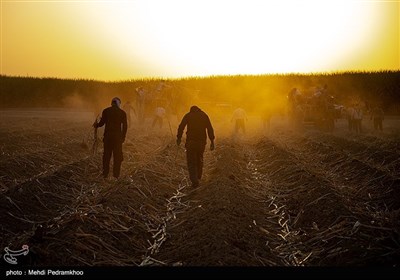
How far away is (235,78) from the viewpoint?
2295 inches

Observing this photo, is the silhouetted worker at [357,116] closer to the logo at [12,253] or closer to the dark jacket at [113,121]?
the dark jacket at [113,121]

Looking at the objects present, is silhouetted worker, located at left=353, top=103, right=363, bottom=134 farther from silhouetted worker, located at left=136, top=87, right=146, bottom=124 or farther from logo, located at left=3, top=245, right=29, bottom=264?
logo, located at left=3, top=245, right=29, bottom=264

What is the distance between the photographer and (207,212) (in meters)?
8.91

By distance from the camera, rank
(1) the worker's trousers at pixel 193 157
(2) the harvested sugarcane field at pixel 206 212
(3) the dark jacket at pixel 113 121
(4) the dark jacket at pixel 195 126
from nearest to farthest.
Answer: (2) the harvested sugarcane field at pixel 206 212
(1) the worker's trousers at pixel 193 157
(4) the dark jacket at pixel 195 126
(3) the dark jacket at pixel 113 121

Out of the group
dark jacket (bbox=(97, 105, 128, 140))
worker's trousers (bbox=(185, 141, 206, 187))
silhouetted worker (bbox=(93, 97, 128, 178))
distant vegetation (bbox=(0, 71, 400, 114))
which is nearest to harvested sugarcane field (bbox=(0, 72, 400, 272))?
worker's trousers (bbox=(185, 141, 206, 187))

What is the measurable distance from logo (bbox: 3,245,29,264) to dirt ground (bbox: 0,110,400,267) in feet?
0.42

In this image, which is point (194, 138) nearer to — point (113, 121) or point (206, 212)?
point (113, 121)

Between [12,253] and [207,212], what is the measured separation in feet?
11.5

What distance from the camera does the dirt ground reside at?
686 cm

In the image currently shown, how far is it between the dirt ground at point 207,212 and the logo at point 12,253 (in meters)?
0.13

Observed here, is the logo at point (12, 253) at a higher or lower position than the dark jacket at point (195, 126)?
lower

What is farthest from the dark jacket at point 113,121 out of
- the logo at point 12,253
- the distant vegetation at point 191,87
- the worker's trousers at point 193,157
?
the distant vegetation at point 191,87

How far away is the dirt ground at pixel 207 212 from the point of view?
270 inches

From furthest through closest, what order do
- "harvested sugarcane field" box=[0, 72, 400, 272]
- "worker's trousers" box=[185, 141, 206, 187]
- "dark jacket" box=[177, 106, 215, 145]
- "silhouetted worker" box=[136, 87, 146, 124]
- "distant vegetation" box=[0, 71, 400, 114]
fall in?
"distant vegetation" box=[0, 71, 400, 114] < "silhouetted worker" box=[136, 87, 146, 124] < "dark jacket" box=[177, 106, 215, 145] < "worker's trousers" box=[185, 141, 206, 187] < "harvested sugarcane field" box=[0, 72, 400, 272]
